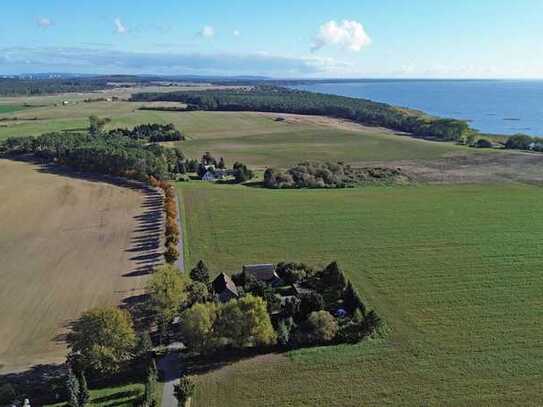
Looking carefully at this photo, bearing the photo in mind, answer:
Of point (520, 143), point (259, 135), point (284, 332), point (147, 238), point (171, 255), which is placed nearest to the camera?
point (284, 332)

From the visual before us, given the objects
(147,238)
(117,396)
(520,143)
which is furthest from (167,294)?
(520,143)

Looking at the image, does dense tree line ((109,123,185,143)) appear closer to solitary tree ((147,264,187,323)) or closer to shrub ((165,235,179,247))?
shrub ((165,235,179,247))

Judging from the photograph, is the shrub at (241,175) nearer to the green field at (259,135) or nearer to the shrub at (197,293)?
the green field at (259,135)

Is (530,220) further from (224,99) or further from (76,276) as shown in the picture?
(224,99)

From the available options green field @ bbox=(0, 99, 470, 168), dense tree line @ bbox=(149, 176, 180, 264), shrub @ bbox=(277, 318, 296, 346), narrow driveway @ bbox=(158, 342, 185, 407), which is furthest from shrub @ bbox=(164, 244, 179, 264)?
green field @ bbox=(0, 99, 470, 168)

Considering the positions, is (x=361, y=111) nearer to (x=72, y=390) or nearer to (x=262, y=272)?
(x=262, y=272)

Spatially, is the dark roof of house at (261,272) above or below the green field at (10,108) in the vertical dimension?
above

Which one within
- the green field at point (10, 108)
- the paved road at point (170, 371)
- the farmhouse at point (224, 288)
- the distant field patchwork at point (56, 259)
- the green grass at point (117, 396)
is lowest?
the distant field patchwork at point (56, 259)

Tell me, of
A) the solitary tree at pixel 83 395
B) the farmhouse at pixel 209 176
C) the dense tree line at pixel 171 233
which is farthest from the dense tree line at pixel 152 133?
the solitary tree at pixel 83 395
